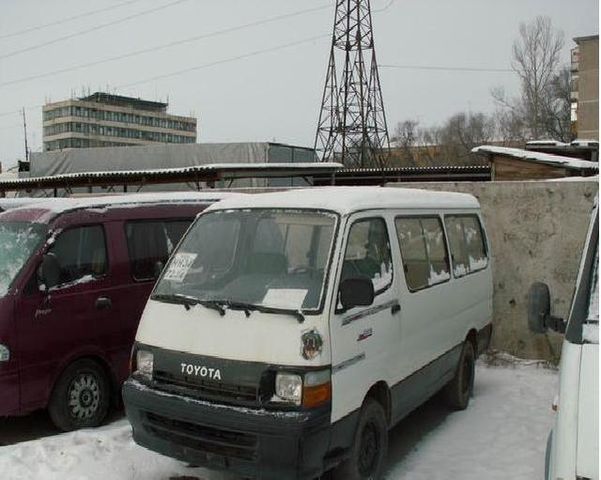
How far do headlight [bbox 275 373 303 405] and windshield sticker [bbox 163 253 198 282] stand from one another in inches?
48.8

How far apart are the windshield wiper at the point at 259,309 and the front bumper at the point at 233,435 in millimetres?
590

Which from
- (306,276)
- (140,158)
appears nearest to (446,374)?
(306,276)

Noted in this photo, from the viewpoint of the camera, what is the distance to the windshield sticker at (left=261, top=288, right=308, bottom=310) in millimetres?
4066

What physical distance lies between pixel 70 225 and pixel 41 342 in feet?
3.78

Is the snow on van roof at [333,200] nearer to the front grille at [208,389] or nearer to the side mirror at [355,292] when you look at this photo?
the side mirror at [355,292]

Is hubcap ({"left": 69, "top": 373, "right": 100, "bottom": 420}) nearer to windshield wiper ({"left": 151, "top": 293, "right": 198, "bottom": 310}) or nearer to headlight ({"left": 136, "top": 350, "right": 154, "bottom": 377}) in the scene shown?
headlight ({"left": 136, "top": 350, "right": 154, "bottom": 377})

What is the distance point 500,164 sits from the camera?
15617mm

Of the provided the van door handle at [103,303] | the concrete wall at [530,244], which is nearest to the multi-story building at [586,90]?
the concrete wall at [530,244]

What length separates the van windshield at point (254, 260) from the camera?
421 centimetres

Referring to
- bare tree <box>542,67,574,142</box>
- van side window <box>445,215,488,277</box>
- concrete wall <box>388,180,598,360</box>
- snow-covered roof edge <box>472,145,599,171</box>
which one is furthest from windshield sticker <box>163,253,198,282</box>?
bare tree <box>542,67,574,142</box>

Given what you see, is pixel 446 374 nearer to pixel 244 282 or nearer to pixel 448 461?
pixel 448 461

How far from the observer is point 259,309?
4.09 metres

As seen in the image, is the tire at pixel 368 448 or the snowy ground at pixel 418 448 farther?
the snowy ground at pixel 418 448

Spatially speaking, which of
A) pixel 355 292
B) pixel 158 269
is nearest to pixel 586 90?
pixel 158 269
